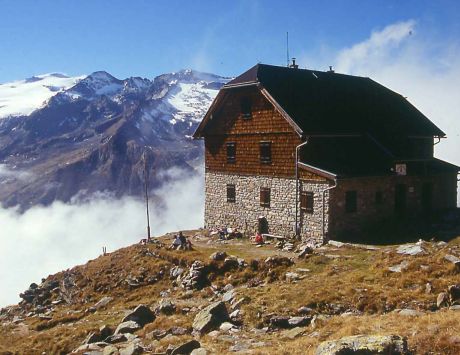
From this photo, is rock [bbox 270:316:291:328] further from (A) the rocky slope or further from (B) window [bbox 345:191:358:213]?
(B) window [bbox 345:191:358:213]

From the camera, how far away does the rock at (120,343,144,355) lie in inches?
688

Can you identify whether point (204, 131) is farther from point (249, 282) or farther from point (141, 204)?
point (141, 204)

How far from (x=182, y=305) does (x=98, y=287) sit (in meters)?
10.5

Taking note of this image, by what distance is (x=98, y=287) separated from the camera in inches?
1272

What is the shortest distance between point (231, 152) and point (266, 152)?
12.6ft

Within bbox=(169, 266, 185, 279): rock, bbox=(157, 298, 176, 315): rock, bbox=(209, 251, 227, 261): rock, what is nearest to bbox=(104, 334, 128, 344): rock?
bbox=(157, 298, 176, 315): rock

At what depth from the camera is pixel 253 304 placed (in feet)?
68.4

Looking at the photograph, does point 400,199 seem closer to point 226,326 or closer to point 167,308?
→ point 167,308

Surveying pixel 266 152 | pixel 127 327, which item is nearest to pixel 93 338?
pixel 127 327

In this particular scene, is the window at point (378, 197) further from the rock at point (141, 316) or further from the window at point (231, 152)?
the rock at point (141, 316)

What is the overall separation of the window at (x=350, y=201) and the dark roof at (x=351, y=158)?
49.9 inches

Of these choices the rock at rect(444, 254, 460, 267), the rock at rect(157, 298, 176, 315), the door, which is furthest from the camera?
the door

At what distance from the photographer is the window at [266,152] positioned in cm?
3584

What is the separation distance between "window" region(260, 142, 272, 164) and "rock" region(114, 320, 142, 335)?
56.9ft
